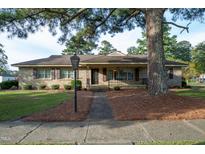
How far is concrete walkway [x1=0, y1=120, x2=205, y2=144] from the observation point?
7.16 metres

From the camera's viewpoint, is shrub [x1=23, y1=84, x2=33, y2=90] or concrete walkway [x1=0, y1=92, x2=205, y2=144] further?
shrub [x1=23, y1=84, x2=33, y2=90]

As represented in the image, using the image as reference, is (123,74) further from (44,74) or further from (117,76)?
(44,74)

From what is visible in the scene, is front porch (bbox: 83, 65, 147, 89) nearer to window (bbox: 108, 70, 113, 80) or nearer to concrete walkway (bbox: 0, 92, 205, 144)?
window (bbox: 108, 70, 113, 80)

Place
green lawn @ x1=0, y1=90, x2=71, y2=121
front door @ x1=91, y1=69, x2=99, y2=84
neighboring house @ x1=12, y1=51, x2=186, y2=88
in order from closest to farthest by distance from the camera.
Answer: green lawn @ x1=0, y1=90, x2=71, y2=121 → neighboring house @ x1=12, y1=51, x2=186, y2=88 → front door @ x1=91, y1=69, x2=99, y2=84

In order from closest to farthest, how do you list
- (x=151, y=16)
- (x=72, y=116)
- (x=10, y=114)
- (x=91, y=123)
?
1. (x=91, y=123)
2. (x=72, y=116)
3. (x=10, y=114)
4. (x=151, y=16)

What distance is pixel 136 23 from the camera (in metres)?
24.6

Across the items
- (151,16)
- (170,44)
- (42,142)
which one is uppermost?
(170,44)

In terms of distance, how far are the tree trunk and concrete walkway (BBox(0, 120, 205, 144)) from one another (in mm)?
6293

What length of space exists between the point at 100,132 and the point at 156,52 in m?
8.49

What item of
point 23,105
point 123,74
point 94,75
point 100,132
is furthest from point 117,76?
point 100,132

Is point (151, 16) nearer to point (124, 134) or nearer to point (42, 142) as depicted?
point (124, 134)

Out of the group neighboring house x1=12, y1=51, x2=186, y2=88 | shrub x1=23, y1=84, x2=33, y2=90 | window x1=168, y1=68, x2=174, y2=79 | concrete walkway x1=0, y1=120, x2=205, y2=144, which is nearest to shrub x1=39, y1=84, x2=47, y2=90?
neighboring house x1=12, y1=51, x2=186, y2=88

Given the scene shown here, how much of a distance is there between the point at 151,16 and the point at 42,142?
1069 cm
